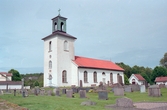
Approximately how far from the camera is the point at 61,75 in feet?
111

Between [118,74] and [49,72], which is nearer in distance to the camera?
[49,72]

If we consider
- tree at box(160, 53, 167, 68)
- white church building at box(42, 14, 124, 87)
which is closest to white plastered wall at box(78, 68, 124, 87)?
white church building at box(42, 14, 124, 87)

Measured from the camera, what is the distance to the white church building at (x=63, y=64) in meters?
33.8

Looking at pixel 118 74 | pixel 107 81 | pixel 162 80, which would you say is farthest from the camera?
pixel 162 80

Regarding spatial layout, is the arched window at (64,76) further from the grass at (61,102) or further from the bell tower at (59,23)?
the grass at (61,102)

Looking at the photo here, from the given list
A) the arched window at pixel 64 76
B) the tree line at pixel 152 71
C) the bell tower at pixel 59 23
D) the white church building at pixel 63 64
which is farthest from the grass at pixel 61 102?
the tree line at pixel 152 71

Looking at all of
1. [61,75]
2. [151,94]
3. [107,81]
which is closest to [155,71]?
[107,81]

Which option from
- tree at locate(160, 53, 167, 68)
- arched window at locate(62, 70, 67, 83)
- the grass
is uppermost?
tree at locate(160, 53, 167, 68)

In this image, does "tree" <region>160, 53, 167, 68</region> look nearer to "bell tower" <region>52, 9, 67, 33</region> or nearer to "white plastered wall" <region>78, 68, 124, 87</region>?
"white plastered wall" <region>78, 68, 124, 87</region>

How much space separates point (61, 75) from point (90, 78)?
248 inches

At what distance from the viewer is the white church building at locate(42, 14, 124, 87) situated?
111ft

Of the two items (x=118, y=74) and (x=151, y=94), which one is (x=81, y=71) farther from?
(x=151, y=94)

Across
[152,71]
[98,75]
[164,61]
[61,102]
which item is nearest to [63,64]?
[98,75]

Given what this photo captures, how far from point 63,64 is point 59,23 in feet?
28.0
